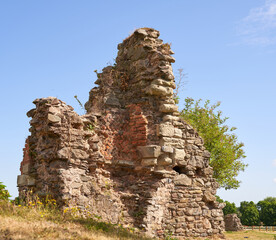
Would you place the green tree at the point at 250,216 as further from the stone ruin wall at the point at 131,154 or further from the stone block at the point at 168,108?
the stone block at the point at 168,108

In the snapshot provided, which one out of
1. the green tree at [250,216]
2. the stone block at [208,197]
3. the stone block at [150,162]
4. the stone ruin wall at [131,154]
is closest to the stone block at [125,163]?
the stone ruin wall at [131,154]

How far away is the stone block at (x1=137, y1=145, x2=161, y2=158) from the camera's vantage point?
412 inches

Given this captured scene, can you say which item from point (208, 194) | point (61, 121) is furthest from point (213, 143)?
point (61, 121)

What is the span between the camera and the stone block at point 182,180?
10820 millimetres

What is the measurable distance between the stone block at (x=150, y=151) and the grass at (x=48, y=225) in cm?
258

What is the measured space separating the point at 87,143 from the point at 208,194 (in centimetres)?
435

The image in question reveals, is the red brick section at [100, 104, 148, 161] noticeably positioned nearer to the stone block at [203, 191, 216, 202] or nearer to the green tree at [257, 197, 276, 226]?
the stone block at [203, 191, 216, 202]

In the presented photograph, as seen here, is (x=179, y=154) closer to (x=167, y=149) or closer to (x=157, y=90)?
(x=167, y=149)

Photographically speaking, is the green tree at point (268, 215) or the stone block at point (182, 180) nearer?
the stone block at point (182, 180)

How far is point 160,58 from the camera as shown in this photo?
11281mm

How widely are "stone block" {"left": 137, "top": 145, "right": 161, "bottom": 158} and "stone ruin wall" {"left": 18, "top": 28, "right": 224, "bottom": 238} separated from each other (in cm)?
3

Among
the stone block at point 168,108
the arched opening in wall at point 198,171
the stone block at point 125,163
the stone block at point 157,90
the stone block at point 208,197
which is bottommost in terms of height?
the stone block at point 208,197

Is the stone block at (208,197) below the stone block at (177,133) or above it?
below

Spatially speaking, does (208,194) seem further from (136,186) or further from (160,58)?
(160,58)
